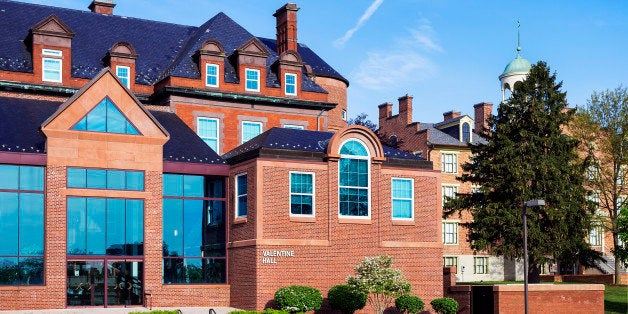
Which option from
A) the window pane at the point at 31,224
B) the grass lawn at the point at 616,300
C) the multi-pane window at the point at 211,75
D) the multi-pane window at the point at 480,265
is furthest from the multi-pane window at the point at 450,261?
the window pane at the point at 31,224

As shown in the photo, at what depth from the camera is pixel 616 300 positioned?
195ft

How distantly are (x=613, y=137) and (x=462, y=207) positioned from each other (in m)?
13.5

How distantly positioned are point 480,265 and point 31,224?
45.4 m

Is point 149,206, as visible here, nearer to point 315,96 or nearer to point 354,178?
point 354,178

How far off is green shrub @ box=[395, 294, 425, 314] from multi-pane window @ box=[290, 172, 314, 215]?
5.62 m

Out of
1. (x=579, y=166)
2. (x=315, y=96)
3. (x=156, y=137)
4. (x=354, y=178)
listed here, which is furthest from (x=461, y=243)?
(x=156, y=137)

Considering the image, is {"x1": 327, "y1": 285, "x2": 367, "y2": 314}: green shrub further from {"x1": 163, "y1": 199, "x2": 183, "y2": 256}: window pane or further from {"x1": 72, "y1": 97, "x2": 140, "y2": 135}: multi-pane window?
{"x1": 72, "y1": 97, "x2": 140, "y2": 135}: multi-pane window

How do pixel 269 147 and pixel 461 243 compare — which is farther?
pixel 461 243

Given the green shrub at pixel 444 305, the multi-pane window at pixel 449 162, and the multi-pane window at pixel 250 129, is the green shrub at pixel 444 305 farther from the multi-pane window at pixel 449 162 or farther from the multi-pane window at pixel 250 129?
the multi-pane window at pixel 449 162

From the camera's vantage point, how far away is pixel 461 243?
256 feet

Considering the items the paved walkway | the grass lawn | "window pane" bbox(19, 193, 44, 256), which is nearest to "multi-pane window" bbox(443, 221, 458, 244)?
the grass lawn

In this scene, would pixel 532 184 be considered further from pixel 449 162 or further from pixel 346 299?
pixel 449 162

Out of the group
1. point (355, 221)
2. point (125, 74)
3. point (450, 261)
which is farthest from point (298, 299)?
point (450, 261)

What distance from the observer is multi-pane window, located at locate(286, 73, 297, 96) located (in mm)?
55844
